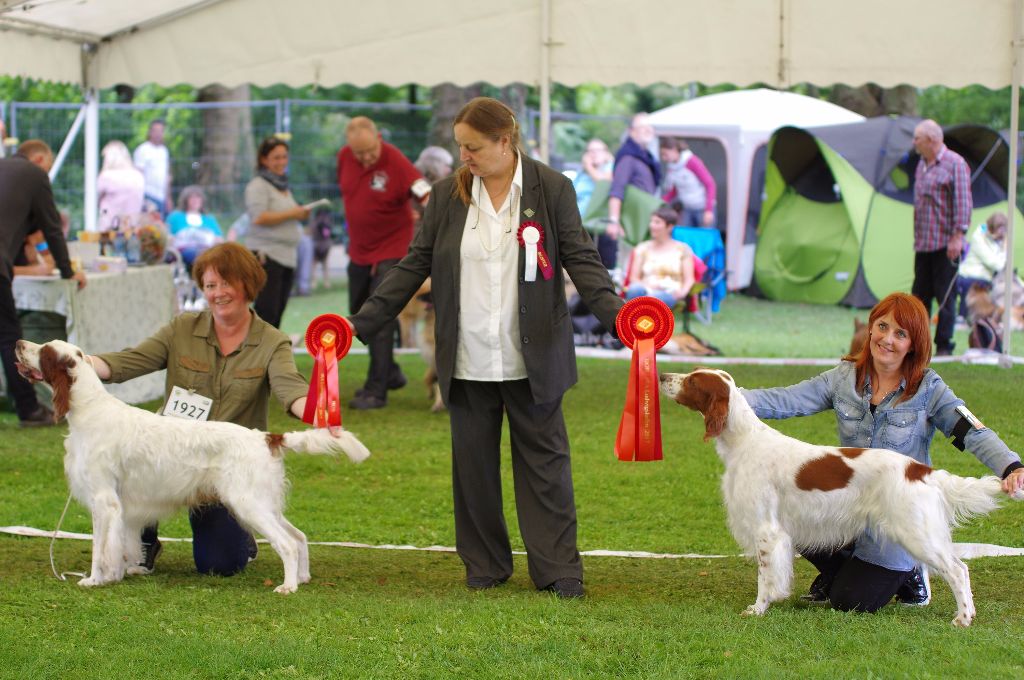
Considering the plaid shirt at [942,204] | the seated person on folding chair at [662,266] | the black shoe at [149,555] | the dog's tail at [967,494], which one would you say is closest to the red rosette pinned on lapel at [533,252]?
the dog's tail at [967,494]

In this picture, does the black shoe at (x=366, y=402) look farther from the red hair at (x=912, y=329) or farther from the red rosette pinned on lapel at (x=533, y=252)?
the red hair at (x=912, y=329)

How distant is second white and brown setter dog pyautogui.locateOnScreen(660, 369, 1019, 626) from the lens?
3.64 m

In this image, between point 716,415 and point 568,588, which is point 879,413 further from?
point 568,588

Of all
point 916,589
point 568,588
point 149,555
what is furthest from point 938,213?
point 149,555

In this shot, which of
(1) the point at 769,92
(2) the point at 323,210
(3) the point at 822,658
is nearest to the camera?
(3) the point at 822,658

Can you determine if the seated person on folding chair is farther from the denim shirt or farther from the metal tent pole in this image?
the denim shirt

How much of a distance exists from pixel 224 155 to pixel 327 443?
14.6 m

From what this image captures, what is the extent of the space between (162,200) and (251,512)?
13.8m

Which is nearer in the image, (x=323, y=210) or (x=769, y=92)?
(x=769, y=92)

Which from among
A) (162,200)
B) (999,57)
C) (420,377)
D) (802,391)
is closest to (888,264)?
(999,57)

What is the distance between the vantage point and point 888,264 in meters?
14.7

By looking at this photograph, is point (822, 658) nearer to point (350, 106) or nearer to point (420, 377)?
point (420, 377)

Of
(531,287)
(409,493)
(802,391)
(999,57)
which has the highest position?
(999,57)

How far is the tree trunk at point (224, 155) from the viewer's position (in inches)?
701
